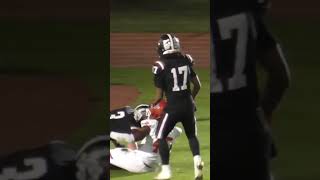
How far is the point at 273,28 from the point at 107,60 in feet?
2.67

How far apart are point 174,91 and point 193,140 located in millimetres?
250

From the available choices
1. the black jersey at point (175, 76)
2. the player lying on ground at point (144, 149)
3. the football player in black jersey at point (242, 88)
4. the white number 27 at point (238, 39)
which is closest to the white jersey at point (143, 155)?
the player lying on ground at point (144, 149)

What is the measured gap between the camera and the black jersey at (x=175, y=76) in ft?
9.23

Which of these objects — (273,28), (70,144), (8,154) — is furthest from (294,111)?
(8,154)

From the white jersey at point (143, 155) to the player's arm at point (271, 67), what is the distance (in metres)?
0.45

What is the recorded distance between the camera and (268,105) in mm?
2783

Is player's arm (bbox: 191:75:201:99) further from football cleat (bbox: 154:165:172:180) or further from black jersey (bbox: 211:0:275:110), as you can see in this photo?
football cleat (bbox: 154:165:172:180)

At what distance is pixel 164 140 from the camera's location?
2846 millimetres

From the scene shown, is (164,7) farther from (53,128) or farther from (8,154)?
(8,154)

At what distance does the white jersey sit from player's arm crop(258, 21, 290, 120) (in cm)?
45

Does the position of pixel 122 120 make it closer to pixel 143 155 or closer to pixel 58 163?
pixel 143 155

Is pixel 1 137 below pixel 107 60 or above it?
below

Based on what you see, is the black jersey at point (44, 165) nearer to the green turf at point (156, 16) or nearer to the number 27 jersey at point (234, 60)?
the green turf at point (156, 16)

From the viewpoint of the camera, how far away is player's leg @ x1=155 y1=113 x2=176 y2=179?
284 cm
